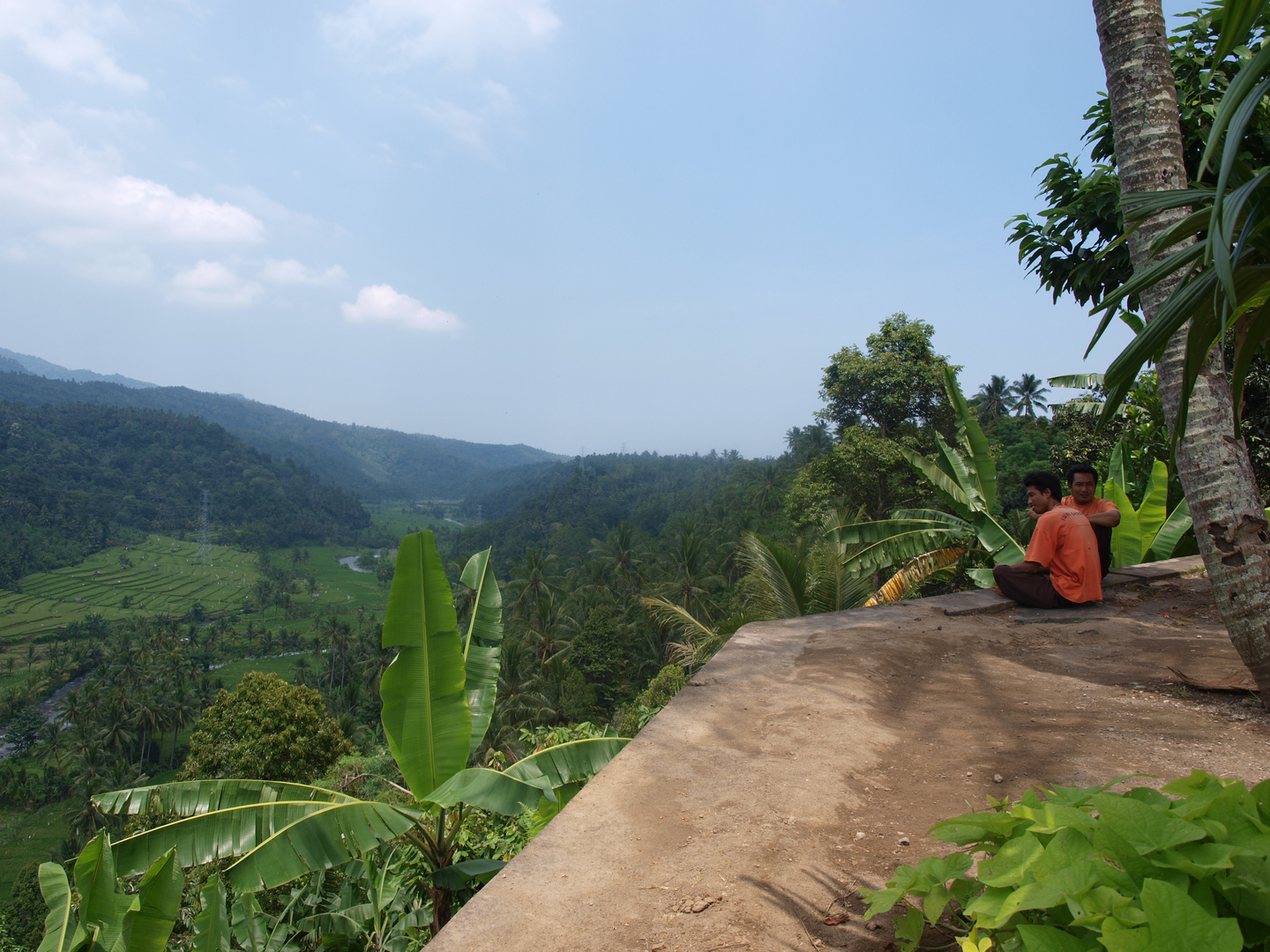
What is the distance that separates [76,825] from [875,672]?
142ft

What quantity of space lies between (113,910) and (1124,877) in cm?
406

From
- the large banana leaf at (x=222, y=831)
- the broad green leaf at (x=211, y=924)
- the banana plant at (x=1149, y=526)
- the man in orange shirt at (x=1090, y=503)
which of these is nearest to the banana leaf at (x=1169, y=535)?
the banana plant at (x=1149, y=526)

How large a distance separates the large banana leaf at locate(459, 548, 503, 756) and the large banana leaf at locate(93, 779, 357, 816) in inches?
37.4

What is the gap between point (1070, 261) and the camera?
636 cm

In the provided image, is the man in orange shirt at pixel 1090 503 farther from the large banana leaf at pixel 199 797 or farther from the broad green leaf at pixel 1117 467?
the large banana leaf at pixel 199 797

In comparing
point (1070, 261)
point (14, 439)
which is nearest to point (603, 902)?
point (1070, 261)

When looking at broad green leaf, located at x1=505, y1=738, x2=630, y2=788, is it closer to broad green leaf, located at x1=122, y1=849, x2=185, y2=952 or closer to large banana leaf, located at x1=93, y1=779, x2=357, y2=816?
large banana leaf, located at x1=93, y1=779, x2=357, y2=816

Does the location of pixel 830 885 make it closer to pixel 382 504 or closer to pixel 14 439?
pixel 14 439

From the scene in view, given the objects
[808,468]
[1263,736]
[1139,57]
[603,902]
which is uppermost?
[1139,57]

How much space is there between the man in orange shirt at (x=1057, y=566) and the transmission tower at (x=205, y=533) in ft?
366

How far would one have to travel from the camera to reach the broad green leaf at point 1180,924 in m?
0.83

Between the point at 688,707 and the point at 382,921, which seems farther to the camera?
Result: the point at 382,921

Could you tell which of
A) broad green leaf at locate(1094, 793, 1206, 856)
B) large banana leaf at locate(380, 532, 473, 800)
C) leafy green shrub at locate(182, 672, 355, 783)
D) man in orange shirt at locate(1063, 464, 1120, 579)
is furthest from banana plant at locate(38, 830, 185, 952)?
leafy green shrub at locate(182, 672, 355, 783)

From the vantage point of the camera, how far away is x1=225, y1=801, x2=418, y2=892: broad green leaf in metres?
3.20
